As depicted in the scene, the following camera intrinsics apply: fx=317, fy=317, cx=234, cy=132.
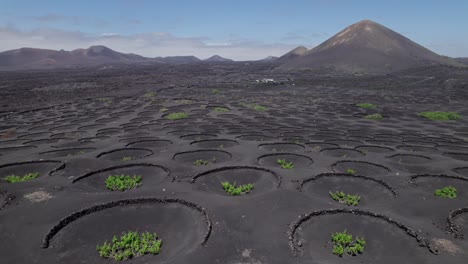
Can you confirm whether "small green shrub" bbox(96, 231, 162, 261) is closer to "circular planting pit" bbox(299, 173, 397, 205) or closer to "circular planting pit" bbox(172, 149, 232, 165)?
"circular planting pit" bbox(299, 173, 397, 205)

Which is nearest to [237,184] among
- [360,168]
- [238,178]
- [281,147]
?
[238,178]

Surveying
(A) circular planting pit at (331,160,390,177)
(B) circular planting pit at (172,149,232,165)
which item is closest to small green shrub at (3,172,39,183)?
(B) circular planting pit at (172,149,232,165)

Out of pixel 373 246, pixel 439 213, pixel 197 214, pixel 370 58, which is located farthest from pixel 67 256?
pixel 370 58

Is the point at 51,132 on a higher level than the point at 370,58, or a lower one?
lower

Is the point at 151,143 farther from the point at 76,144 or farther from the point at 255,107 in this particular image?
the point at 255,107

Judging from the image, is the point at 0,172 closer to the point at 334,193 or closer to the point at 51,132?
the point at 51,132

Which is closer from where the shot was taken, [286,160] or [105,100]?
[286,160]

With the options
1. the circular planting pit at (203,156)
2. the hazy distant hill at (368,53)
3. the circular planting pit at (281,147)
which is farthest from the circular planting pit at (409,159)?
the hazy distant hill at (368,53)
